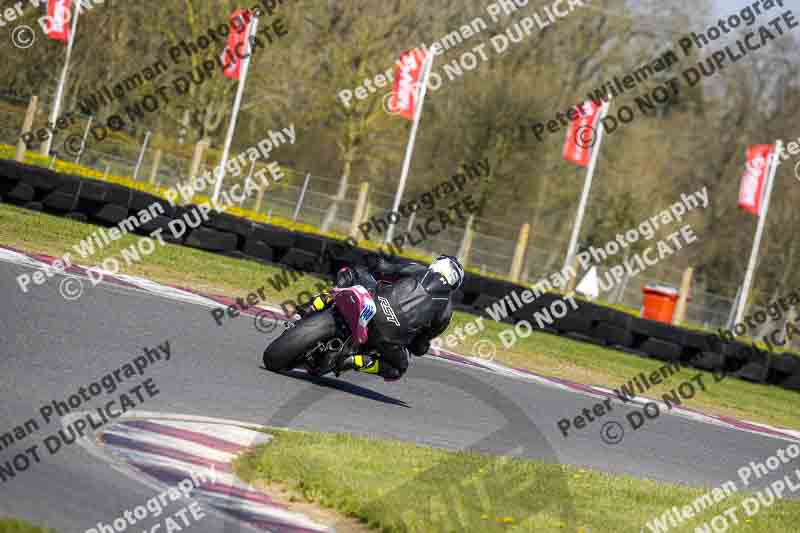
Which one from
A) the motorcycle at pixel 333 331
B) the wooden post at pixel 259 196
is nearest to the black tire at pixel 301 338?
the motorcycle at pixel 333 331

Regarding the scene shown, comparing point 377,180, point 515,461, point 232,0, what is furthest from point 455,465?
point 377,180

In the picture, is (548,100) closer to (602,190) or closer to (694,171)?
(602,190)

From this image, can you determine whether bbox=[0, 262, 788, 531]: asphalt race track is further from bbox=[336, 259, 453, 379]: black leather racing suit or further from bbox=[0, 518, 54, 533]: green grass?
bbox=[336, 259, 453, 379]: black leather racing suit

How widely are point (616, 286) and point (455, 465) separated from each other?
3055 centimetres

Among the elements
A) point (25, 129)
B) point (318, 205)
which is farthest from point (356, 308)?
point (318, 205)

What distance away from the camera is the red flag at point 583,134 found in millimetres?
29277

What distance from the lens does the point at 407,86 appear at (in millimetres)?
28969

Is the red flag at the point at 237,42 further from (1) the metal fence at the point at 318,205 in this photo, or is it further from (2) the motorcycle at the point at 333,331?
(2) the motorcycle at the point at 333,331
